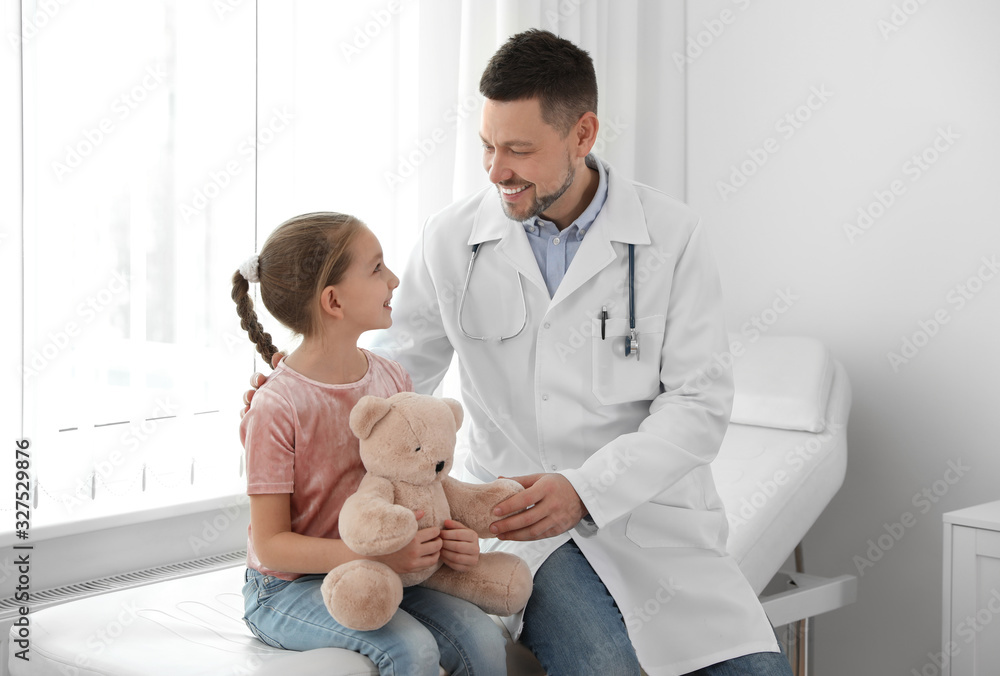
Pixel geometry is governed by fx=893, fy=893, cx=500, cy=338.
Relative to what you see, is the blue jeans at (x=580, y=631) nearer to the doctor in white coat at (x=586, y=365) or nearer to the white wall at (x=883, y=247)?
the doctor in white coat at (x=586, y=365)

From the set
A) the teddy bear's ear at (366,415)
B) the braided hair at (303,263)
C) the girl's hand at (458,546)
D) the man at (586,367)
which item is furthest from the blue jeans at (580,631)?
the braided hair at (303,263)

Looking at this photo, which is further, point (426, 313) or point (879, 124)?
point (879, 124)

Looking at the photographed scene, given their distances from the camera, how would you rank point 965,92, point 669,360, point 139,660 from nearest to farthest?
point 139,660 < point 669,360 < point 965,92

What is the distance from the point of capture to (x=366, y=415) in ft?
3.89

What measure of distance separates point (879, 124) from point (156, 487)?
78.2 inches

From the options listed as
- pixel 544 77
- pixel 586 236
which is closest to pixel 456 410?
pixel 586 236

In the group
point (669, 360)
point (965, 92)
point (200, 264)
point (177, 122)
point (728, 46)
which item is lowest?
point (669, 360)

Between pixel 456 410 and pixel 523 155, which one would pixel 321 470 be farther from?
pixel 523 155

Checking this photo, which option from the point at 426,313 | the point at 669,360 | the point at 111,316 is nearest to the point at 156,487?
the point at 111,316

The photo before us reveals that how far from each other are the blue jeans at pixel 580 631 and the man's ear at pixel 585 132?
0.71 meters

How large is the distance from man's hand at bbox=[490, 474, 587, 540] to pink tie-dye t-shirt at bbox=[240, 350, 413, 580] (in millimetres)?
223

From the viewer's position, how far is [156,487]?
73.6 inches

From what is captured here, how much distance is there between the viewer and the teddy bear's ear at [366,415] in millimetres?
1185

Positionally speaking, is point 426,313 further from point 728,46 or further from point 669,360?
point 728,46
